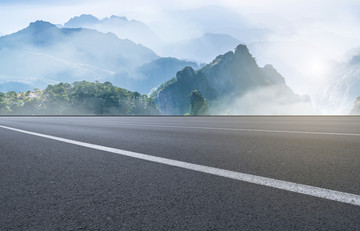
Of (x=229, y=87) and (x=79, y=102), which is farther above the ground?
(x=229, y=87)

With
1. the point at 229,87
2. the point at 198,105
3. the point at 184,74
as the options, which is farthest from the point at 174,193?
the point at 229,87

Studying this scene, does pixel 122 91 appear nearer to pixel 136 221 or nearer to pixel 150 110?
pixel 150 110

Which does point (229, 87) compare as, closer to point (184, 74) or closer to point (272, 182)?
point (184, 74)

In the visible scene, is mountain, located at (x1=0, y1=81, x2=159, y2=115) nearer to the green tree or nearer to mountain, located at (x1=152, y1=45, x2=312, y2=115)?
the green tree

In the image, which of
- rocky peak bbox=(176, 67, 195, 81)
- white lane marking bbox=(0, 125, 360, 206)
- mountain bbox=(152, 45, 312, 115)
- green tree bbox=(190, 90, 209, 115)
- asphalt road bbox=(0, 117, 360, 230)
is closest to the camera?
asphalt road bbox=(0, 117, 360, 230)

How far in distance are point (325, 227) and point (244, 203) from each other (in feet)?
2.16

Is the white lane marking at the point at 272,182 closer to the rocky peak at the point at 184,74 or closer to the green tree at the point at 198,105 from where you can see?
the green tree at the point at 198,105

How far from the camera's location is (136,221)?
204 cm

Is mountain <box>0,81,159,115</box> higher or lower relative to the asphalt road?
higher

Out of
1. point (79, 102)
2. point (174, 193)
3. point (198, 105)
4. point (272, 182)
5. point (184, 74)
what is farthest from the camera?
point (184, 74)

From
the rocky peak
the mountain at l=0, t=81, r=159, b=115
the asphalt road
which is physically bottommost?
the asphalt road

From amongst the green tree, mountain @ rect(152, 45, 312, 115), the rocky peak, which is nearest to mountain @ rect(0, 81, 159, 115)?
the green tree

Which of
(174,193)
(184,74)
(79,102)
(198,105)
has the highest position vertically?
(184,74)

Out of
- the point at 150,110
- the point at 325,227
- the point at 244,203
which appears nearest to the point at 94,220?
the point at 244,203
